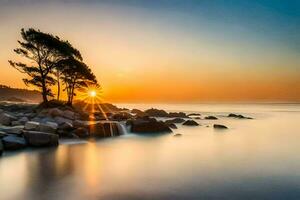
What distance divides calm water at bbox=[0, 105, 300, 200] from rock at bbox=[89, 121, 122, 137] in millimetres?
3761

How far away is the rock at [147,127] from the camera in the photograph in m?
28.9

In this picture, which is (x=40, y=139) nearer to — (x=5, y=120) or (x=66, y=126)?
(x=66, y=126)

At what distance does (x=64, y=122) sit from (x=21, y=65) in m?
16.0

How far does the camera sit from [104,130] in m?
26.6

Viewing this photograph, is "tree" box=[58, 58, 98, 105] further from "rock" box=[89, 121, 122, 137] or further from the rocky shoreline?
"rock" box=[89, 121, 122, 137]

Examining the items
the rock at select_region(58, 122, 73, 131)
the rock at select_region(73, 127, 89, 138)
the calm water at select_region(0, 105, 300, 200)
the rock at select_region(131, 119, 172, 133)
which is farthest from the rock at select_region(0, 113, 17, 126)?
the rock at select_region(131, 119, 172, 133)

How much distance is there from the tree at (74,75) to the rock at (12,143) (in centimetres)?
2189

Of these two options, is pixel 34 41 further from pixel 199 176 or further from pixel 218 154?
pixel 199 176

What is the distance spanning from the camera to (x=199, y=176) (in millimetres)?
12992

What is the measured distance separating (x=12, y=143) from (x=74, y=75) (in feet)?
85.0

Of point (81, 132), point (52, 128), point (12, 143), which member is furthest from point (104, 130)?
point (12, 143)

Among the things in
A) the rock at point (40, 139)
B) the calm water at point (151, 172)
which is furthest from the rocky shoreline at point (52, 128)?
the calm water at point (151, 172)

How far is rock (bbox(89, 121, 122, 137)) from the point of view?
2597cm

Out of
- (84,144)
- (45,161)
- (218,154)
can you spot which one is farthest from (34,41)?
(218,154)
